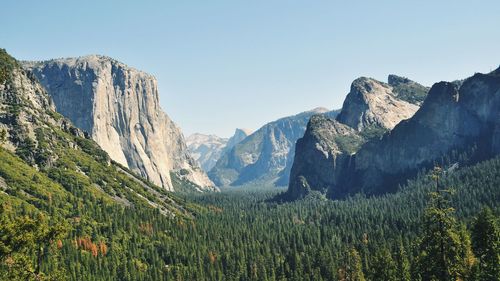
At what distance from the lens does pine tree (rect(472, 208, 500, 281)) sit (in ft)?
323

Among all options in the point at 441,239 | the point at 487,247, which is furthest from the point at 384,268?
the point at 441,239

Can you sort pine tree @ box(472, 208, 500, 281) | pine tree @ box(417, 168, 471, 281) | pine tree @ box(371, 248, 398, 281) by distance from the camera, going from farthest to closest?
pine tree @ box(371, 248, 398, 281), pine tree @ box(472, 208, 500, 281), pine tree @ box(417, 168, 471, 281)

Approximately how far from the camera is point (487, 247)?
361ft

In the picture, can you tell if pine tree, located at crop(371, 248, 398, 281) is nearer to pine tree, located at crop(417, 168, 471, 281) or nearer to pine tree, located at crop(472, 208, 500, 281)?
pine tree, located at crop(472, 208, 500, 281)

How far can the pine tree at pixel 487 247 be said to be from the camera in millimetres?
98500

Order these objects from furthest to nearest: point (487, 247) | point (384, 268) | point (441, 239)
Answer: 1. point (384, 268)
2. point (487, 247)
3. point (441, 239)

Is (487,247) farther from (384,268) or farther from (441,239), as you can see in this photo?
(441,239)

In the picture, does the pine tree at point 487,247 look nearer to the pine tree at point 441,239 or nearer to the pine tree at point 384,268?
the pine tree at point 384,268

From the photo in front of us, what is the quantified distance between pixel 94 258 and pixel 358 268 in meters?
88.9

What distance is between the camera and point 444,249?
49.9 meters

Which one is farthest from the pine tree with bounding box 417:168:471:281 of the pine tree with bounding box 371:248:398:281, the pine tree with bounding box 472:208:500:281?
the pine tree with bounding box 371:248:398:281

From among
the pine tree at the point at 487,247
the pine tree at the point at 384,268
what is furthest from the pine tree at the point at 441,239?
the pine tree at the point at 384,268

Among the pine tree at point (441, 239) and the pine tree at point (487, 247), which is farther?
the pine tree at point (487, 247)

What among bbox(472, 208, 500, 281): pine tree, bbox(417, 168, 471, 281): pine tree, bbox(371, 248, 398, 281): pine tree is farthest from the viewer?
bbox(371, 248, 398, 281): pine tree
